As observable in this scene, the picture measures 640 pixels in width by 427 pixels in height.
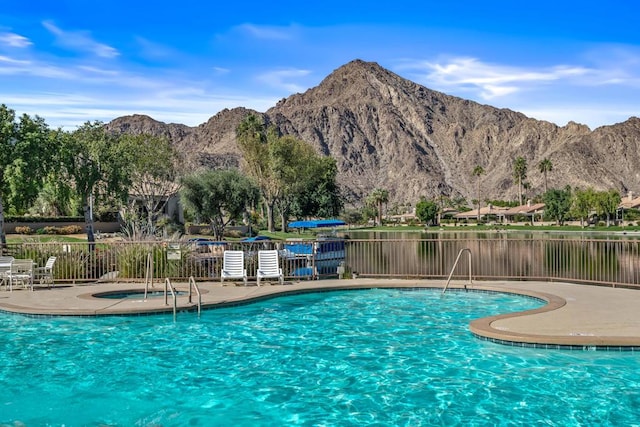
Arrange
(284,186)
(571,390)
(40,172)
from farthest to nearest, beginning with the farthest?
(284,186) → (40,172) → (571,390)

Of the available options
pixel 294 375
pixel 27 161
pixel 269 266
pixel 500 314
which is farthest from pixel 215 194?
pixel 294 375

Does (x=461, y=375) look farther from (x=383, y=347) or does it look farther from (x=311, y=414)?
(x=311, y=414)

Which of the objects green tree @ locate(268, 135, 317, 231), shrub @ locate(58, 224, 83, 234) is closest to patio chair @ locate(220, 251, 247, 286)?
shrub @ locate(58, 224, 83, 234)

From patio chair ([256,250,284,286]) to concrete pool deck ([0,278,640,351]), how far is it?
39 cm

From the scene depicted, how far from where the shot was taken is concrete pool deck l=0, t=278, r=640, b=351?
32.5 ft

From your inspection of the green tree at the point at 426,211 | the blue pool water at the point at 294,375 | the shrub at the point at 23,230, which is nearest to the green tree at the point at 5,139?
the blue pool water at the point at 294,375

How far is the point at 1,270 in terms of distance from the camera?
16.5m

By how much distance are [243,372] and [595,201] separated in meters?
91.6

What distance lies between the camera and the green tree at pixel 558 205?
102m

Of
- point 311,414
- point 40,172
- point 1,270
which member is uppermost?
point 40,172

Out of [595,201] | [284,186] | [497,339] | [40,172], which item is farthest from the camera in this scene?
[595,201]

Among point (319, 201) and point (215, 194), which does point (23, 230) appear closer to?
point (215, 194)

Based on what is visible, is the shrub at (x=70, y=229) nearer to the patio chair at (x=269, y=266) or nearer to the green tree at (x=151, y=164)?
the green tree at (x=151, y=164)

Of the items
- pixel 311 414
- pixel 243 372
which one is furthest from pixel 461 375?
pixel 243 372
